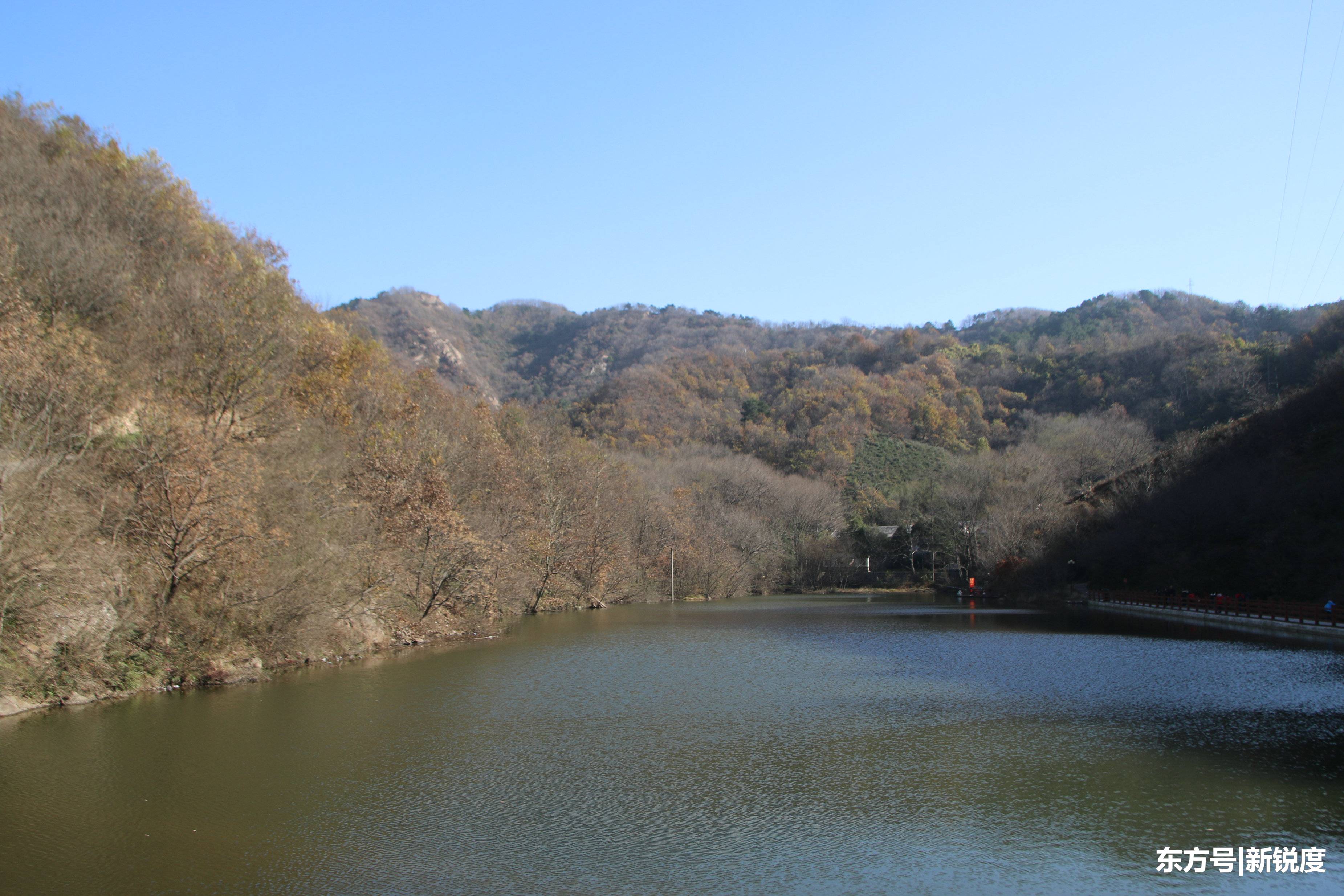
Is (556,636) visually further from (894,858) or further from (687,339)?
(687,339)

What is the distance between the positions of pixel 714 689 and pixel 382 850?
36.4 feet

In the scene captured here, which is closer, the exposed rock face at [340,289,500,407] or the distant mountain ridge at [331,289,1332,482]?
the distant mountain ridge at [331,289,1332,482]

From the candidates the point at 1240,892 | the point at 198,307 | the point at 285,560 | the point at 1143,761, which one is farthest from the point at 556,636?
the point at 1240,892

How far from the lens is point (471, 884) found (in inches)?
325

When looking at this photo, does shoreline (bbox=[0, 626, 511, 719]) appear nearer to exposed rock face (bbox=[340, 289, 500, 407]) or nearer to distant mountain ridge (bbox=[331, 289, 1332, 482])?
distant mountain ridge (bbox=[331, 289, 1332, 482])

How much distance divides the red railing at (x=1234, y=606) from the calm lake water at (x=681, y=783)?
8970 mm

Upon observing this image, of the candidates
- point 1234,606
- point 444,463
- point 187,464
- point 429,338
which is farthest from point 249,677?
point 429,338

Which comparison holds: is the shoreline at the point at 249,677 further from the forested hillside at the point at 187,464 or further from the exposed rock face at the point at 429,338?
the exposed rock face at the point at 429,338

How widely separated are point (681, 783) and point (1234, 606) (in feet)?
107

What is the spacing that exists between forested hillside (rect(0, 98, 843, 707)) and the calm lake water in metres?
1.75

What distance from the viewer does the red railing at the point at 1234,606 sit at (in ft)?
96.4

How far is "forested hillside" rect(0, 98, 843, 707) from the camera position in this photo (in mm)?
16031

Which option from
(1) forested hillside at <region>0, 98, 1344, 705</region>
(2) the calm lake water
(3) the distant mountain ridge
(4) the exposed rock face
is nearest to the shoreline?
(1) forested hillside at <region>0, 98, 1344, 705</region>

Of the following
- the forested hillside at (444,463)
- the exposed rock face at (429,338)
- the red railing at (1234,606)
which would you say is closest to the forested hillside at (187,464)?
the forested hillside at (444,463)
